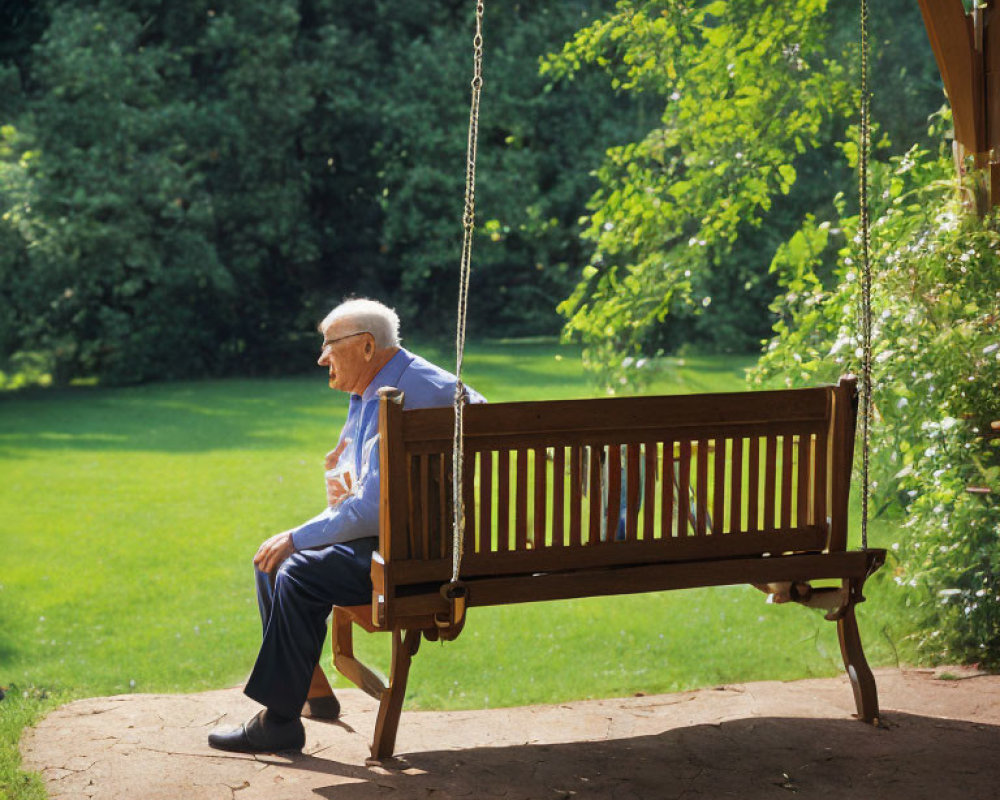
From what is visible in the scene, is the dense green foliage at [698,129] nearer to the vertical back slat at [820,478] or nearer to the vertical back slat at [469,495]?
the vertical back slat at [820,478]

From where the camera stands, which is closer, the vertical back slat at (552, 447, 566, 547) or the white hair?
the vertical back slat at (552, 447, 566, 547)

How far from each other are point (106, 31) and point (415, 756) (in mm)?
14988

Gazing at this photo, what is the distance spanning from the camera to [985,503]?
4988mm

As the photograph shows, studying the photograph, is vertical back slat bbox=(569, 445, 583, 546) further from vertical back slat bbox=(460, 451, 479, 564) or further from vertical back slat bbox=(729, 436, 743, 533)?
vertical back slat bbox=(729, 436, 743, 533)

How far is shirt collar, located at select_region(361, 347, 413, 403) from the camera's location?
4.24 meters

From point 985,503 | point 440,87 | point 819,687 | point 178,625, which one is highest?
point 440,87

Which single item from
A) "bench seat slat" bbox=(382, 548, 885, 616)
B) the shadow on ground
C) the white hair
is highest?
the white hair

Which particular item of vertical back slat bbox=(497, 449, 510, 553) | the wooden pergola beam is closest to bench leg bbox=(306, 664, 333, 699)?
vertical back slat bbox=(497, 449, 510, 553)

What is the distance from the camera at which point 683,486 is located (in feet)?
13.2

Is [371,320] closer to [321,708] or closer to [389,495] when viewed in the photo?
[389,495]

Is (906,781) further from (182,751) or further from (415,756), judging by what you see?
(182,751)

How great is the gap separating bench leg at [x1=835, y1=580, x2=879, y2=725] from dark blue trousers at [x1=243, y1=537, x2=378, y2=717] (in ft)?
4.67

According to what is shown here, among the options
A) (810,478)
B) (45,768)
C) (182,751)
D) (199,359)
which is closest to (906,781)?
(810,478)

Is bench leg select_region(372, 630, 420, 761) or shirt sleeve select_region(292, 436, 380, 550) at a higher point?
shirt sleeve select_region(292, 436, 380, 550)
